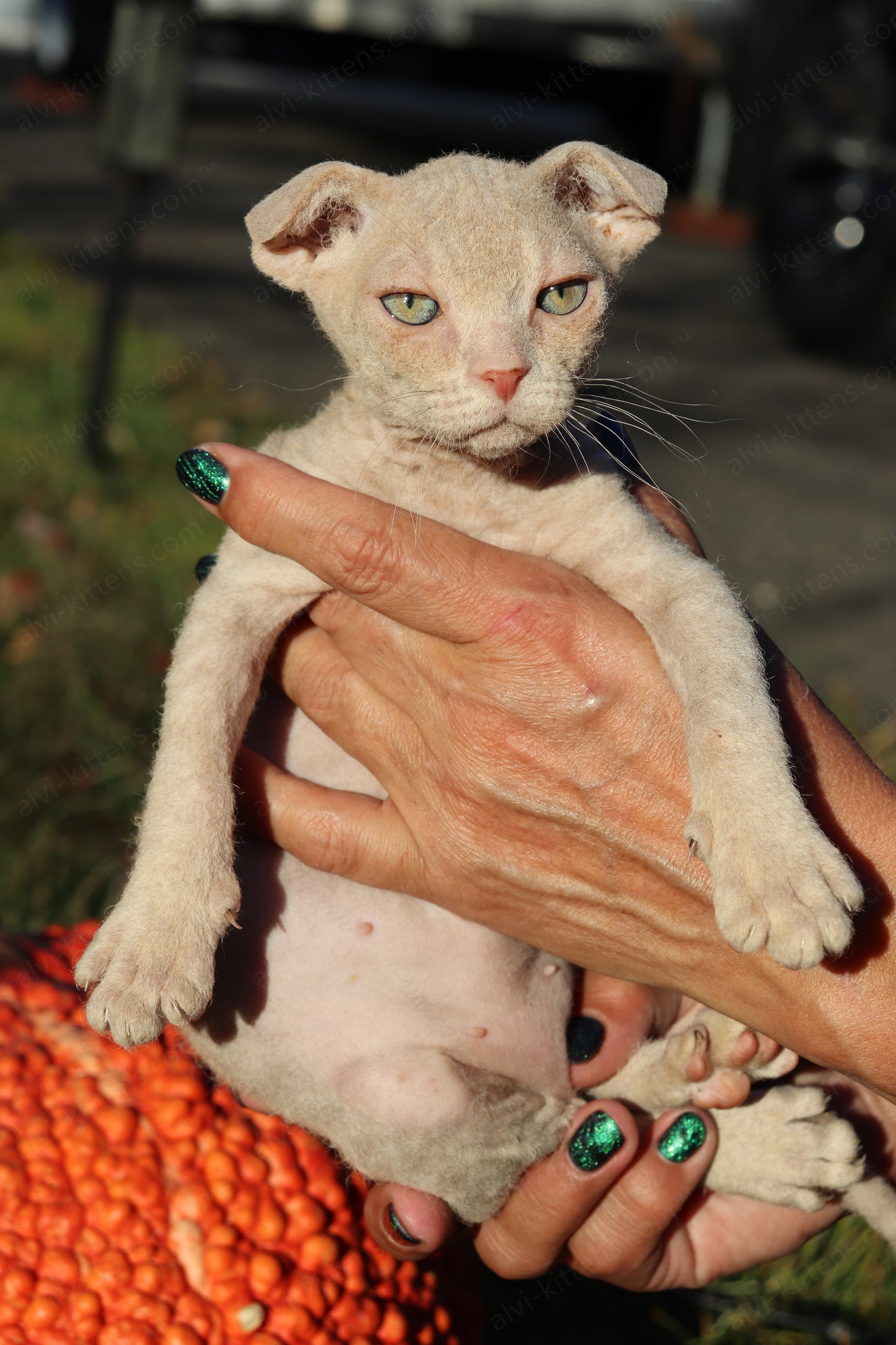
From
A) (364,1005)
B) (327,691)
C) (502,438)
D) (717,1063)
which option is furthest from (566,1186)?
(502,438)

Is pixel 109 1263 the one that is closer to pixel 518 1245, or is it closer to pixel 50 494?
pixel 518 1245

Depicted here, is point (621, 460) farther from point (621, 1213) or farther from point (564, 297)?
point (621, 1213)

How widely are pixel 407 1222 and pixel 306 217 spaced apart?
170 centimetres

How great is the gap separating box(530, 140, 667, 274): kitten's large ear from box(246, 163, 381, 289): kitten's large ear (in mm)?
322

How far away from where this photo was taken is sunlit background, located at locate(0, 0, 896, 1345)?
3973mm

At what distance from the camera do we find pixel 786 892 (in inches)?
70.5

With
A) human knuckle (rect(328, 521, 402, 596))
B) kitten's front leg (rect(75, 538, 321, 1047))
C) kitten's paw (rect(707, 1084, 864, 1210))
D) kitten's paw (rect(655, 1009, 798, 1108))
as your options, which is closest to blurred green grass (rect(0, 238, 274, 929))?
kitten's front leg (rect(75, 538, 321, 1047))

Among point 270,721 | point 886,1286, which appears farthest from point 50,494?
point 886,1286

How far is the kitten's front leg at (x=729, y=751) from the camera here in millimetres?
1780

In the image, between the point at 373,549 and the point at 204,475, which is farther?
the point at 204,475

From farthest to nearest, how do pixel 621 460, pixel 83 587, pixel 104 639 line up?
pixel 83 587, pixel 104 639, pixel 621 460

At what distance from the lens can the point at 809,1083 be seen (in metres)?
2.50

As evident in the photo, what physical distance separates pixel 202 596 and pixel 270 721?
1.13ft

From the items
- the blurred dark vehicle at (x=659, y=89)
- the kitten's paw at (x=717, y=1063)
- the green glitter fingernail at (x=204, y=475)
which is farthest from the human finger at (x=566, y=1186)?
the blurred dark vehicle at (x=659, y=89)
